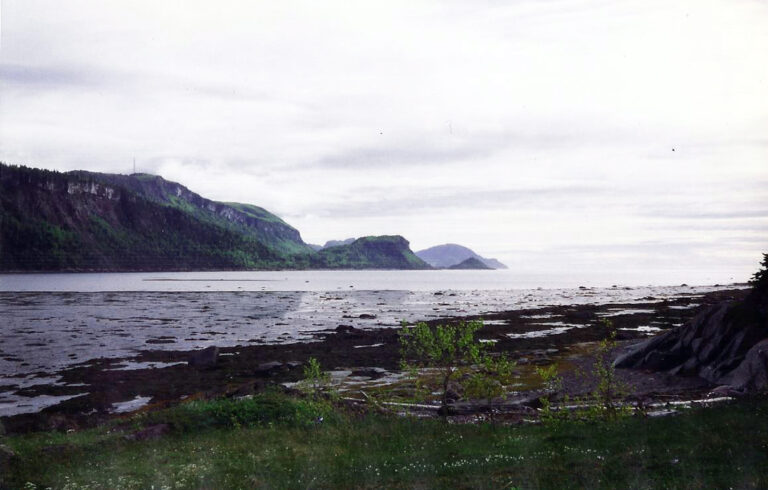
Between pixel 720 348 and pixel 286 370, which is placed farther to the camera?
pixel 286 370

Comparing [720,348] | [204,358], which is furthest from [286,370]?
[720,348]

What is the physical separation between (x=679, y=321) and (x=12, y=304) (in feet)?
429

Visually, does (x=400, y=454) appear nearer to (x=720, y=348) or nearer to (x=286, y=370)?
(x=286, y=370)

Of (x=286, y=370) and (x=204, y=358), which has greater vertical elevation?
(x=204, y=358)

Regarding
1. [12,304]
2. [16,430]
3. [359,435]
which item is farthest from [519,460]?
[12,304]

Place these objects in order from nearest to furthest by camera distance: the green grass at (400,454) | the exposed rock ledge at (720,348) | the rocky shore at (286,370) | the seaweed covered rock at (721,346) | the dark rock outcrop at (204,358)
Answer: the green grass at (400,454) → the exposed rock ledge at (720,348) → the seaweed covered rock at (721,346) → the rocky shore at (286,370) → the dark rock outcrop at (204,358)

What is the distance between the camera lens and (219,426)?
86.5 ft

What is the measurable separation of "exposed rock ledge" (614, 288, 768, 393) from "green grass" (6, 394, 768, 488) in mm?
13071

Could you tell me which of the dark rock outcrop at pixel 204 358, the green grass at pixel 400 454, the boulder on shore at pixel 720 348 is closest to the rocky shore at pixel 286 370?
the dark rock outcrop at pixel 204 358

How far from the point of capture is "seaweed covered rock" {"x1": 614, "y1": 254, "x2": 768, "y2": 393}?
33.3 metres

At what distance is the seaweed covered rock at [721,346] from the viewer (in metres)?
33.3

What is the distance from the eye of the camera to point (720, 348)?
39062 mm

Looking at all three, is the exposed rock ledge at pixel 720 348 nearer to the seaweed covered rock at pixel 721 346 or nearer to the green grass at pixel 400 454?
the seaweed covered rock at pixel 721 346

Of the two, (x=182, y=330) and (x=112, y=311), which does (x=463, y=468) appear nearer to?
(x=182, y=330)
